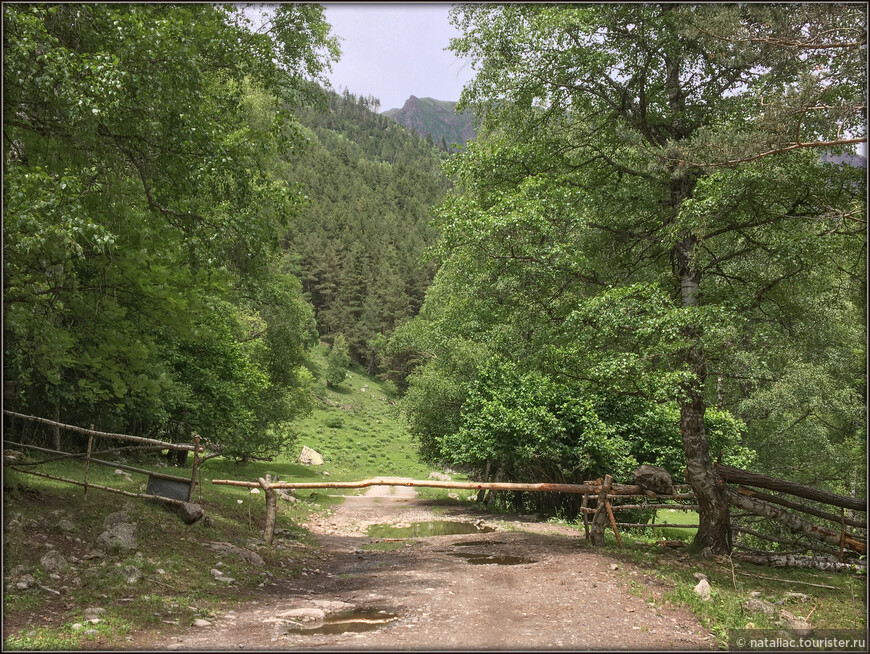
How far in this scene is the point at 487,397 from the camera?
19156 mm

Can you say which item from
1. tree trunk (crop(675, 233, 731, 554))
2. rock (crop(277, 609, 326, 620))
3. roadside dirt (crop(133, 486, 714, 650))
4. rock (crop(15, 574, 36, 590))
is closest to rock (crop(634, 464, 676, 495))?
tree trunk (crop(675, 233, 731, 554))

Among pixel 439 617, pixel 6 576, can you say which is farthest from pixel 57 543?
pixel 439 617

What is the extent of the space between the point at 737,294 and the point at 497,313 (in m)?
4.76

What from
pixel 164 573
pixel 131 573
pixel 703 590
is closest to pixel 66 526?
pixel 131 573

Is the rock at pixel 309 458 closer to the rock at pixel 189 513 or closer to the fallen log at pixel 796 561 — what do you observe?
the rock at pixel 189 513

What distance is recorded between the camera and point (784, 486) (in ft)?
33.9

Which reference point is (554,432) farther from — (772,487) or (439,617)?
(439,617)

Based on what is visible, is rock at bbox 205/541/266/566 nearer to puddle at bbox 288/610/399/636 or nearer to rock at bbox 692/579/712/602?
puddle at bbox 288/610/399/636

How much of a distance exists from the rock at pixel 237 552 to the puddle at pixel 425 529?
6376 mm

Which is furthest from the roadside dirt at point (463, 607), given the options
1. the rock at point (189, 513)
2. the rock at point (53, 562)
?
the rock at point (189, 513)

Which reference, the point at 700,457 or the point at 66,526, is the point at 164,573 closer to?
the point at 66,526

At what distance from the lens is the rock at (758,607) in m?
7.40

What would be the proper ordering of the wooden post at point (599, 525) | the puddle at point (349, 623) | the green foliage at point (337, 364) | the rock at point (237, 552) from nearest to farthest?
the puddle at point (349, 623)
the rock at point (237, 552)
the wooden post at point (599, 525)
the green foliage at point (337, 364)

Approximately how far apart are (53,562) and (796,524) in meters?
12.1
